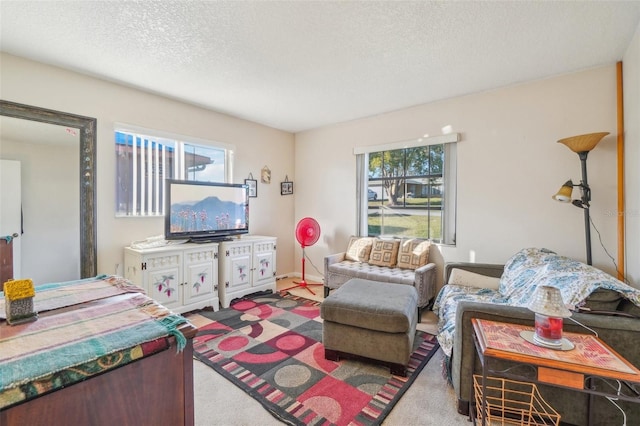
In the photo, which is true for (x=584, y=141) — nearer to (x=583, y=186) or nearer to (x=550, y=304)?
(x=583, y=186)

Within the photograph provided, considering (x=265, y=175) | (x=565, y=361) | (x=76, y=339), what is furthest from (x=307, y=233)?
(x=76, y=339)

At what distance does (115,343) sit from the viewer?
2.74 ft

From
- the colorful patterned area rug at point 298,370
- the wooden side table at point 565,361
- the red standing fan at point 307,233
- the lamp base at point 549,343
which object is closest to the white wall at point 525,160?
the colorful patterned area rug at point 298,370

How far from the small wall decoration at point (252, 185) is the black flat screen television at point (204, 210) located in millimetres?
386

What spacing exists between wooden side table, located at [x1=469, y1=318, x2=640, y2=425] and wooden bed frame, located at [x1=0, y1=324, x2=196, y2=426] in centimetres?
124

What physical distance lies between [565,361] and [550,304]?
23 centimetres

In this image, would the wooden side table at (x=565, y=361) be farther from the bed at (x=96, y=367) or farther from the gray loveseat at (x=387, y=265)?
the gray loveseat at (x=387, y=265)

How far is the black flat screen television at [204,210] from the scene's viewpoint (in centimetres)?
318

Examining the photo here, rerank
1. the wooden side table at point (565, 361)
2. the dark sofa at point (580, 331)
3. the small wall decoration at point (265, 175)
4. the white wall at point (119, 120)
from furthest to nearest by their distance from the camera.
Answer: the small wall decoration at point (265, 175) < the white wall at point (119, 120) < the dark sofa at point (580, 331) < the wooden side table at point (565, 361)

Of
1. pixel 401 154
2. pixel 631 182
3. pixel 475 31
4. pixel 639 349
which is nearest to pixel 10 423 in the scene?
pixel 639 349

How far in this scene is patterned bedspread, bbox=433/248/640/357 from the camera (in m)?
1.57

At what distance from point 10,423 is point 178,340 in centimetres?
38

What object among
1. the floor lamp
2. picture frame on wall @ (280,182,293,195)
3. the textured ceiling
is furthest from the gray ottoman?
picture frame on wall @ (280,182,293,195)

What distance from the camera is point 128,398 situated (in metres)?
0.82
